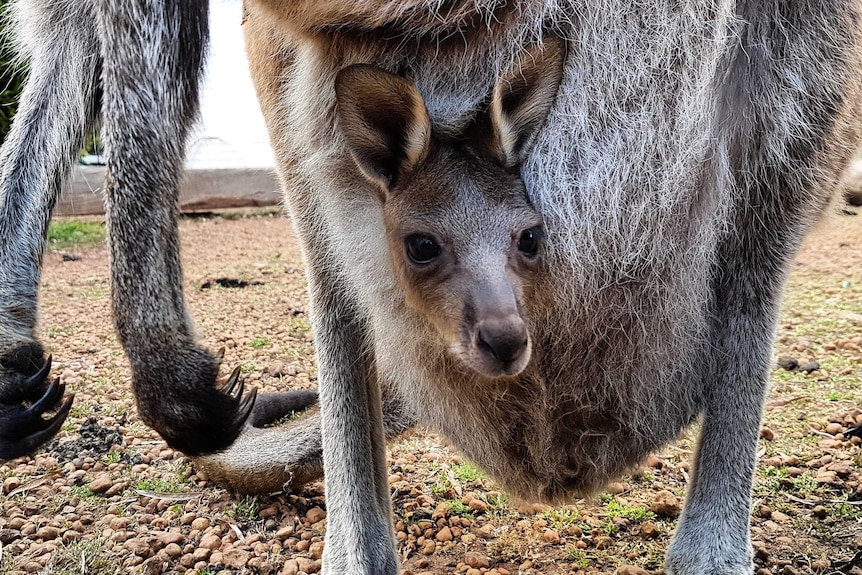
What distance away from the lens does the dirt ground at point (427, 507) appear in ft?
7.17

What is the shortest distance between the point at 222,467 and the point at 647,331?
4.63 feet

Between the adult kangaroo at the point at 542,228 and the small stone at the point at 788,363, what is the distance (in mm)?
1620

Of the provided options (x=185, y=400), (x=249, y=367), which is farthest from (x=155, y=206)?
(x=249, y=367)

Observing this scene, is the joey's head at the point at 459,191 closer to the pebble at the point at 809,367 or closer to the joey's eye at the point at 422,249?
the joey's eye at the point at 422,249

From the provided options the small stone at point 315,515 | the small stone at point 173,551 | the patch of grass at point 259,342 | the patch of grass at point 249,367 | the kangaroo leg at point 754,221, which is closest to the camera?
the kangaroo leg at point 754,221

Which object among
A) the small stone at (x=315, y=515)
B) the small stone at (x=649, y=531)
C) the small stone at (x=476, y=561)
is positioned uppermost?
the small stone at (x=476, y=561)

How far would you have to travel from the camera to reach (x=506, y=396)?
176cm

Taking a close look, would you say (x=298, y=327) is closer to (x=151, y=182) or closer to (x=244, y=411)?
(x=244, y=411)

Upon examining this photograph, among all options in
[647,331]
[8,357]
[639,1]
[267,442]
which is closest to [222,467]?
[267,442]

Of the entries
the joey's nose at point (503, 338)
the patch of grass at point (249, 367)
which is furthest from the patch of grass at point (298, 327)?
the joey's nose at point (503, 338)

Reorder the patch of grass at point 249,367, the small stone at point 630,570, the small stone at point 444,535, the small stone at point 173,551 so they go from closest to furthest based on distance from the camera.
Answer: the small stone at point 630,570 → the small stone at point 173,551 → the small stone at point 444,535 → the patch of grass at point 249,367

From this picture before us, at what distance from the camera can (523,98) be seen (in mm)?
1544

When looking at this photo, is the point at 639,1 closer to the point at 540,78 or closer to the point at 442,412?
the point at 540,78

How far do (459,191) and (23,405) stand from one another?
1.15 m
